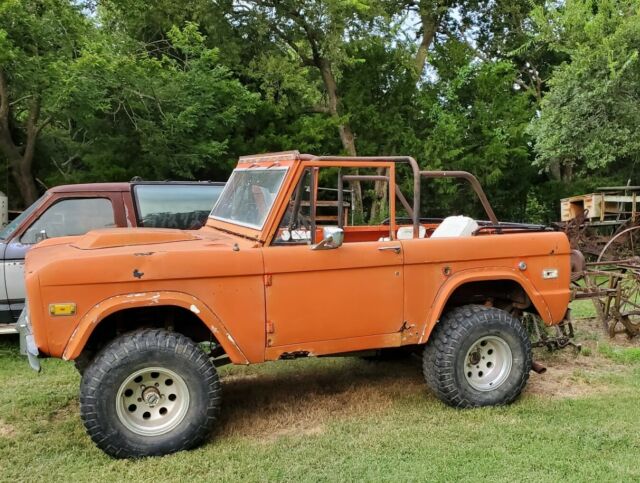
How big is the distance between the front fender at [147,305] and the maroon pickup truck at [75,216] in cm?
282

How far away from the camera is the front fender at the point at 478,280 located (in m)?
4.69

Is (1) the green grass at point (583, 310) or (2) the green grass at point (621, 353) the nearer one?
(2) the green grass at point (621, 353)

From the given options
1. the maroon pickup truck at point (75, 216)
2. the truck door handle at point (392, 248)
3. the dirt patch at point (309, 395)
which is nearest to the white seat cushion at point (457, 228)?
the truck door handle at point (392, 248)

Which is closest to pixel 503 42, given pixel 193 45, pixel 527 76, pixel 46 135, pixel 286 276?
pixel 527 76

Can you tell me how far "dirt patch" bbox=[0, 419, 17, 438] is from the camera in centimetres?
441

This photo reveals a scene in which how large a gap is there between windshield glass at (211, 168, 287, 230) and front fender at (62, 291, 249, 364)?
0.78 metres

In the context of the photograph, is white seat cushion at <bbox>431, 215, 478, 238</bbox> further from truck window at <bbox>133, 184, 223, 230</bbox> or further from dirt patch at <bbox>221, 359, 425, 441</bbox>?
truck window at <bbox>133, 184, 223, 230</bbox>

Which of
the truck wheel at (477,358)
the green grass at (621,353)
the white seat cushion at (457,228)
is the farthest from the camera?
the green grass at (621,353)

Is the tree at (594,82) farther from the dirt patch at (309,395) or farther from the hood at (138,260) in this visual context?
the hood at (138,260)

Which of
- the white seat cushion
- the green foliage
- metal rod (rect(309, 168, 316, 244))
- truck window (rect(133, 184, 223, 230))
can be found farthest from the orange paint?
the green foliage

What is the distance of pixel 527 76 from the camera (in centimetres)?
2152

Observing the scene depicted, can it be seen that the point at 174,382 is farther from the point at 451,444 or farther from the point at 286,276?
the point at 451,444

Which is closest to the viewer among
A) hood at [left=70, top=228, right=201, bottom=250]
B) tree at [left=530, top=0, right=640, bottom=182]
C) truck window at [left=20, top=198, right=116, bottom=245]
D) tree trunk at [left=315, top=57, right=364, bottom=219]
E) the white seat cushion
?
hood at [left=70, top=228, right=201, bottom=250]

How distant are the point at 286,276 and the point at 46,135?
12.5 metres
